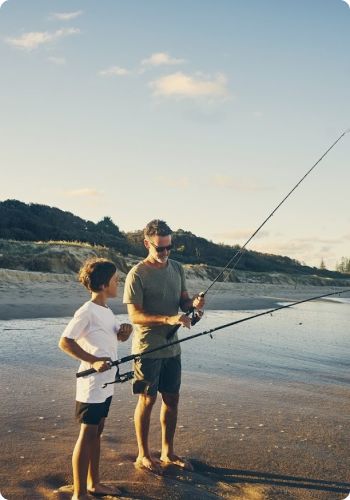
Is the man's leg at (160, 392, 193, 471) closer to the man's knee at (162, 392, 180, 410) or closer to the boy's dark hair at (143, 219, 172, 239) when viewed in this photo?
the man's knee at (162, 392, 180, 410)

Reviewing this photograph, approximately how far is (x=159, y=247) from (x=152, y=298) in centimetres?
37

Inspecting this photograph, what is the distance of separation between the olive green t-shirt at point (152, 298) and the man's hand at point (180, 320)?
192 mm

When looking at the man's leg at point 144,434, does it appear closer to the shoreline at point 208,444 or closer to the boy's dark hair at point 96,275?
the shoreline at point 208,444

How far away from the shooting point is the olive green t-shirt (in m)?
3.89

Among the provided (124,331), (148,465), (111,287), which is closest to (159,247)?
(111,287)

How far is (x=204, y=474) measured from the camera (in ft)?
12.0

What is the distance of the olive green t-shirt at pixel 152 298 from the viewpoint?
3889mm

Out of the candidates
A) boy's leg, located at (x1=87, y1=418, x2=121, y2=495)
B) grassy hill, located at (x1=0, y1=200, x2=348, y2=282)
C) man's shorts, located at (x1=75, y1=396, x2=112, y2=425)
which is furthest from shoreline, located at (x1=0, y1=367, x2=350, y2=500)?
grassy hill, located at (x1=0, y1=200, x2=348, y2=282)

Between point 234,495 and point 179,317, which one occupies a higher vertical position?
point 179,317

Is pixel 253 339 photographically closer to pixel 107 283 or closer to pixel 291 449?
pixel 291 449

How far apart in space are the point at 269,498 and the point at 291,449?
881 mm

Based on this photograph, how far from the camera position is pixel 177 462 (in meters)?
3.74

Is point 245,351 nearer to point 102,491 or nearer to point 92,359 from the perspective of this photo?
point 102,491

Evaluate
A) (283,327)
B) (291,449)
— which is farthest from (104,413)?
(283,327)
